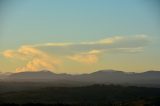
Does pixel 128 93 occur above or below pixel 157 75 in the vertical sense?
below

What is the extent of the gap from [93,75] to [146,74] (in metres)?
18.7

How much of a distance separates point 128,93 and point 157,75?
115282 mm

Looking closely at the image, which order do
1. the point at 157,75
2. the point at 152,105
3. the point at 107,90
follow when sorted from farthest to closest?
1. the point at 157,75
2. the point at 107,90
3. the point at 152,105

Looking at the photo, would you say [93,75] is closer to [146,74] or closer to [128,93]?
[146,74]

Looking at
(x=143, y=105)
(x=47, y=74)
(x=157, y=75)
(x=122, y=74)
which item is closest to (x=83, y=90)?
(x=143, y=105)

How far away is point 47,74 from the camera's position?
617 feet

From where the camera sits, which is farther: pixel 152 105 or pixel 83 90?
pixel 83 90

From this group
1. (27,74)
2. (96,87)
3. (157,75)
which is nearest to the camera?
(96,87)

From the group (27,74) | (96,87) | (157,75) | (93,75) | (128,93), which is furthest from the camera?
(27,74)

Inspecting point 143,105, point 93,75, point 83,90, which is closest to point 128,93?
point 83,90

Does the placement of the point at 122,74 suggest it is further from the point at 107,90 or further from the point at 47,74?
the point at 107,90

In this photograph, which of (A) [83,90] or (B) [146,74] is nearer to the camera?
(A) [83,90]

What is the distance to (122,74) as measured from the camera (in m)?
172

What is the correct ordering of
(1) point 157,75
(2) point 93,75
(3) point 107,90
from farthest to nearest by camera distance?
(2) point 93,75 → (1) point 157,75 → (3) point 107,90
